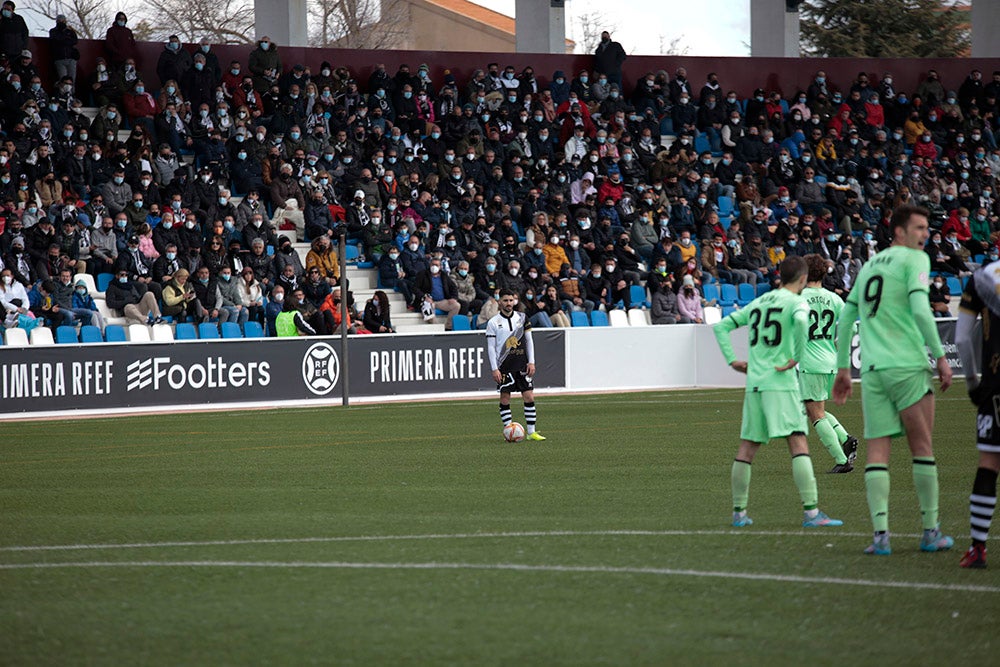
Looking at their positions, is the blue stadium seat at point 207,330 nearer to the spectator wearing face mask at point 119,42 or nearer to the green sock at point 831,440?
the spectator wearing face mask at point 119,42

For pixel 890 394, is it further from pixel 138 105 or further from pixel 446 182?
pixel 138 105

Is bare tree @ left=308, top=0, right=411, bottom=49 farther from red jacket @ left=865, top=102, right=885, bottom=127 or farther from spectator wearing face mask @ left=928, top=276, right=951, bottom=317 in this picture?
spectator wearing face mask @ left=928, top=276, right=951, bottom=317

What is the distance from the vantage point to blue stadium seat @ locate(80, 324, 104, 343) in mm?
24469

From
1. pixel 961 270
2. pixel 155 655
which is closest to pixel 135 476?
pixel 155 655

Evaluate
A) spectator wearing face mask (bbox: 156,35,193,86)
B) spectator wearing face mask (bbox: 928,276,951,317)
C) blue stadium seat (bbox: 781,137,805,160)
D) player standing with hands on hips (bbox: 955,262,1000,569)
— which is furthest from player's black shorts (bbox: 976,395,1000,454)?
blue stadium seat (bbox: 781,137,805,160)

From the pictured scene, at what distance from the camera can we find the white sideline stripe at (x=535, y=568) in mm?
7020

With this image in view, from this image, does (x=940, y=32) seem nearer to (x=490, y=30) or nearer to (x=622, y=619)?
(x=490, y=30)

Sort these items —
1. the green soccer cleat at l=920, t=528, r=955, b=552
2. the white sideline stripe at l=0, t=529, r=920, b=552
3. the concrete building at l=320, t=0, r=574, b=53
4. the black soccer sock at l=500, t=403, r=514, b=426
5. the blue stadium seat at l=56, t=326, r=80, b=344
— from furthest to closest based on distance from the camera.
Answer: the concrete building at l=320, t=0, r=574, b=53 → the blue stadium seat at l=56, t=326, r=80, b=344 → the black soccer sock at l=500, t=403, r=514, b=426 → the white sideline stripe at l=0, t=529, r=920, b=552 → the green soccer cleat at l=920, t=528, r=955, b=552

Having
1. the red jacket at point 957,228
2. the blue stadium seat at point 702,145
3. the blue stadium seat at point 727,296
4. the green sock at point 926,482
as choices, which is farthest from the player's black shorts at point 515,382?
the red jacket at point 957,228

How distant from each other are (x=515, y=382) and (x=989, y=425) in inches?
428

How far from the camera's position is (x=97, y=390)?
23484 millimetres

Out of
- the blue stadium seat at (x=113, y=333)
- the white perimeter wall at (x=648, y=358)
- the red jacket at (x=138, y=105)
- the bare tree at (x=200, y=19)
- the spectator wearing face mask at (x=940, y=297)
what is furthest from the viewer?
the bare tree at (x=200, y=19)

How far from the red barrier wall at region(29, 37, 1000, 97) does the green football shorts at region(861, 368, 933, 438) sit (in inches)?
1100

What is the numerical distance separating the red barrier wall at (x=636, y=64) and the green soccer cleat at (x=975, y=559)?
2872 centimetres
